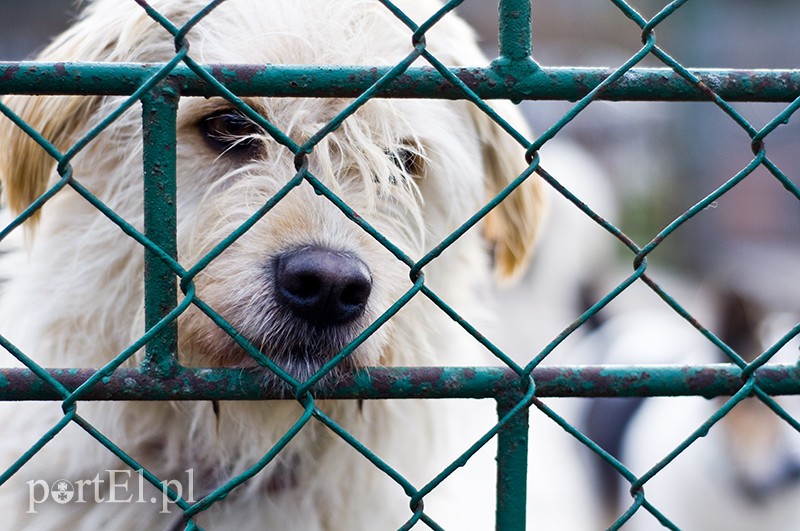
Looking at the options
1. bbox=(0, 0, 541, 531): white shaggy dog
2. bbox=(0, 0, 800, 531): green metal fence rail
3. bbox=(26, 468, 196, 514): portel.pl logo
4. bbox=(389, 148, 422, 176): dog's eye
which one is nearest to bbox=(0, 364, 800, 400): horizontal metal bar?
bbox=(0, 0, 800, 531): green metal fence rail

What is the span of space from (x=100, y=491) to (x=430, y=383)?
3.88 feet

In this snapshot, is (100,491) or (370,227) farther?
(100,491)

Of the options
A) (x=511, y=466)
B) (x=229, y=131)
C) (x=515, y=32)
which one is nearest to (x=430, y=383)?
(x=511, y=466)

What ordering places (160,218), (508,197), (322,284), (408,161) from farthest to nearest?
(508,197) → (408,161) → (322,284) → (160,218)

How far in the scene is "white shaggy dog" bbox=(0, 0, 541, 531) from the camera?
221 centimetres

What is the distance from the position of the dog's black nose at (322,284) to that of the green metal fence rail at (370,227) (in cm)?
30

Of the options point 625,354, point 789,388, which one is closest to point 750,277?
point 625,354

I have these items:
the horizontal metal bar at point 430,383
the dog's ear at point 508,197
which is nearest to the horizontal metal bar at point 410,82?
the horizontal metal bar at point 430,383

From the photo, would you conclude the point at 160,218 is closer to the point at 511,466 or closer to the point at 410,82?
the point at 410,82

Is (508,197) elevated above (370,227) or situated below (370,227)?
above

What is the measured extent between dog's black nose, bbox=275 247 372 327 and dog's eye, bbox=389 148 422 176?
577 mm

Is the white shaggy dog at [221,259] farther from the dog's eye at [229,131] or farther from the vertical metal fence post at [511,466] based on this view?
the vertical metal fence post at [511,466]

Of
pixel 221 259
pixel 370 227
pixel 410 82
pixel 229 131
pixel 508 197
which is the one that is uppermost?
pixel 508 197

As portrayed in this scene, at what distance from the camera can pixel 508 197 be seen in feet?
10.1
